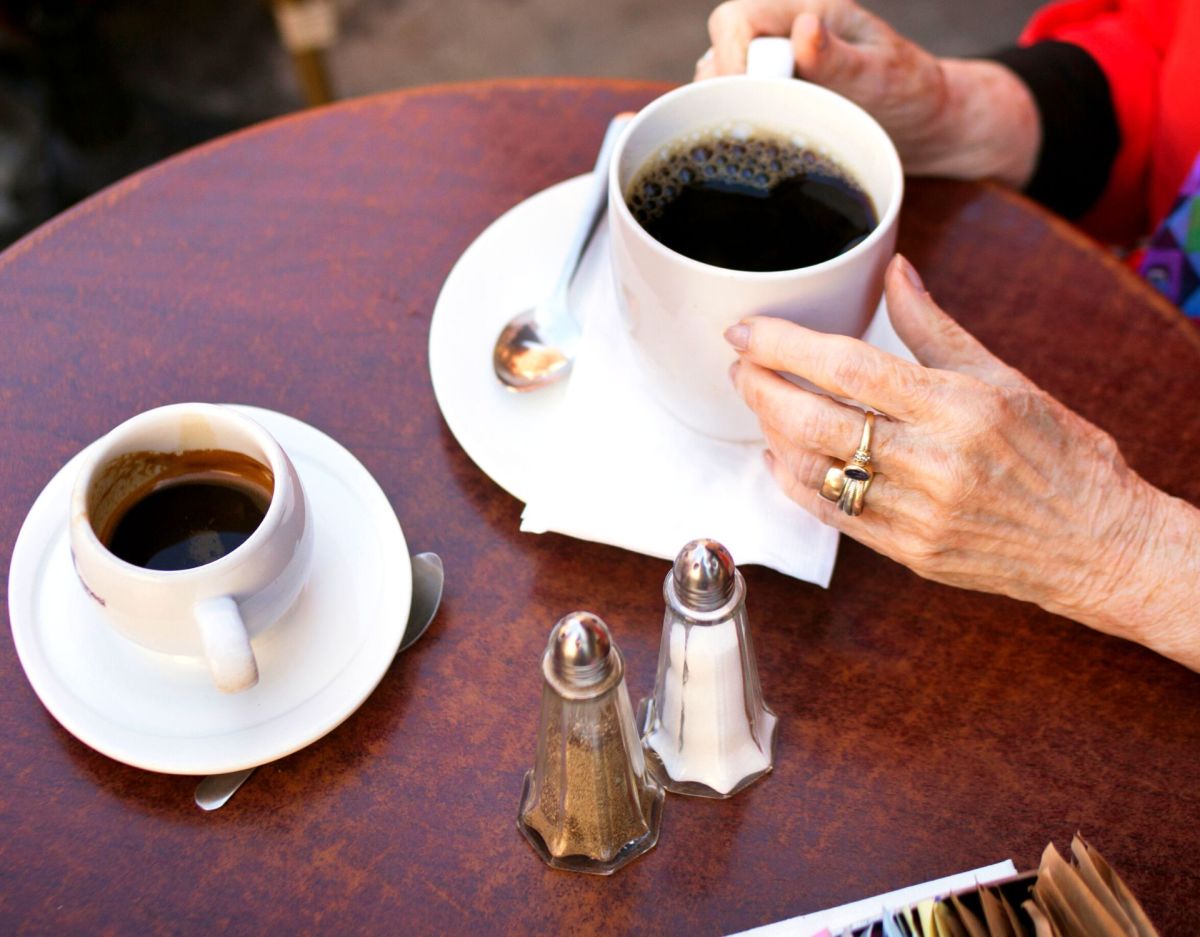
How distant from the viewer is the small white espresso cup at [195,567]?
56cm

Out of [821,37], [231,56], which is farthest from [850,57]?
[231,56]

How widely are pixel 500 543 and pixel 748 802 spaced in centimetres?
23

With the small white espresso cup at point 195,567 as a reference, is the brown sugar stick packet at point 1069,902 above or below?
below

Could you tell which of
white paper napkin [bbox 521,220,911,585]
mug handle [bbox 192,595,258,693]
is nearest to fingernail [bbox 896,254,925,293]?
white paper napkin [bbox 521,220,911,585]

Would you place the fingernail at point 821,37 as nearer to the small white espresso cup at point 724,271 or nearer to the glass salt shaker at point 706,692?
the small white espresso cup at point 724,271

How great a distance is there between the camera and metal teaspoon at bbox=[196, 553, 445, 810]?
0.61m

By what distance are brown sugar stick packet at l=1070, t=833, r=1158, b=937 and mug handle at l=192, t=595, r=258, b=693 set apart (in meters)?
0.41

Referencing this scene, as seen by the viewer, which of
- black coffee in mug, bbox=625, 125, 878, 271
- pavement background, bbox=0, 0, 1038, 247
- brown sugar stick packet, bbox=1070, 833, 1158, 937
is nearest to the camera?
brown sugar stick packet, bbox=1070, 833, 1158, 937

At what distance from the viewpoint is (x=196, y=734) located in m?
0.61

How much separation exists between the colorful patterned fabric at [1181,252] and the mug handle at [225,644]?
0.83 m

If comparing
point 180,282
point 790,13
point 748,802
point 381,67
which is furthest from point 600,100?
point 381,67

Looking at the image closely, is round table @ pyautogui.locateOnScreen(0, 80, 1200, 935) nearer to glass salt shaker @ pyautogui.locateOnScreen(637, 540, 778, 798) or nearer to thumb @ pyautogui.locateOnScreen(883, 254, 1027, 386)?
glass salt shaker @ pyautogui.locateOnScreen(637, 540, 778, 798)

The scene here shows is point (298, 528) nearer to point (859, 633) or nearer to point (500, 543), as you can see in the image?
point (500, 543)

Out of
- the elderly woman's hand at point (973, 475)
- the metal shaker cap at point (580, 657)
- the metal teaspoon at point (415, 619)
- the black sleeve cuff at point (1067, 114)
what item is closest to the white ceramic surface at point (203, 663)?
the metal teaspoon at point (415, 619)
